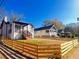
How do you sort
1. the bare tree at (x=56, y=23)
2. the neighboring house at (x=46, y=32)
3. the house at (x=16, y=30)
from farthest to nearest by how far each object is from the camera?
the bare tree at (x=56, y=23)
the neighboring house at (x=46, y=32)
the house at (x=16, y=30)

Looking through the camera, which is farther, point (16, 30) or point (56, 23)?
point (56, 23)

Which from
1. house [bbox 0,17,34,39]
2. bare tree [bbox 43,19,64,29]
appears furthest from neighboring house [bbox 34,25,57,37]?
bare tree [bbox 43,19,64,29]

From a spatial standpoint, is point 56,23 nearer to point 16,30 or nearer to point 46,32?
point 46,32

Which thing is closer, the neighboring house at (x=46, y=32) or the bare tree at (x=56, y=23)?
the neighboring house at (x=46, y=32)

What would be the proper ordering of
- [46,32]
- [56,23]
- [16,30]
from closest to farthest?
1. [16,30]
2. [46,32]
3. [56,23]

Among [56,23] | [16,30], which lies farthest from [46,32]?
[56,23]

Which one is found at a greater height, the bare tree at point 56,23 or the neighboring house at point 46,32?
the bare tree at point 56,23

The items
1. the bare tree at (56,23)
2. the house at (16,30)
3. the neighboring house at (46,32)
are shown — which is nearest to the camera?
the house at (16,30)

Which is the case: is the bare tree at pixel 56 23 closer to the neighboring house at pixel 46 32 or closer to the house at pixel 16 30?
the neighboring house at pixel 46 32

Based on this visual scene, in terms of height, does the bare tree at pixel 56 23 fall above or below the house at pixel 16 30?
above

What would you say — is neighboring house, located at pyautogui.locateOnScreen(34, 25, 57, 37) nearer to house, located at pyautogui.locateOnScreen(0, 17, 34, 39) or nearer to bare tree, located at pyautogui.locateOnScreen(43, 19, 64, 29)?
house, located at pyautogui.locateOnScreen(0, 17, 34, 39)

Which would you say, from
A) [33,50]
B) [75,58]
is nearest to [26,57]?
[33,50]

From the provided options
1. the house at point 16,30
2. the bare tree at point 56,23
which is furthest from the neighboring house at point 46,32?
the bare tree at point 56,23

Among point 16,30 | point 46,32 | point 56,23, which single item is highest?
point 56,23
